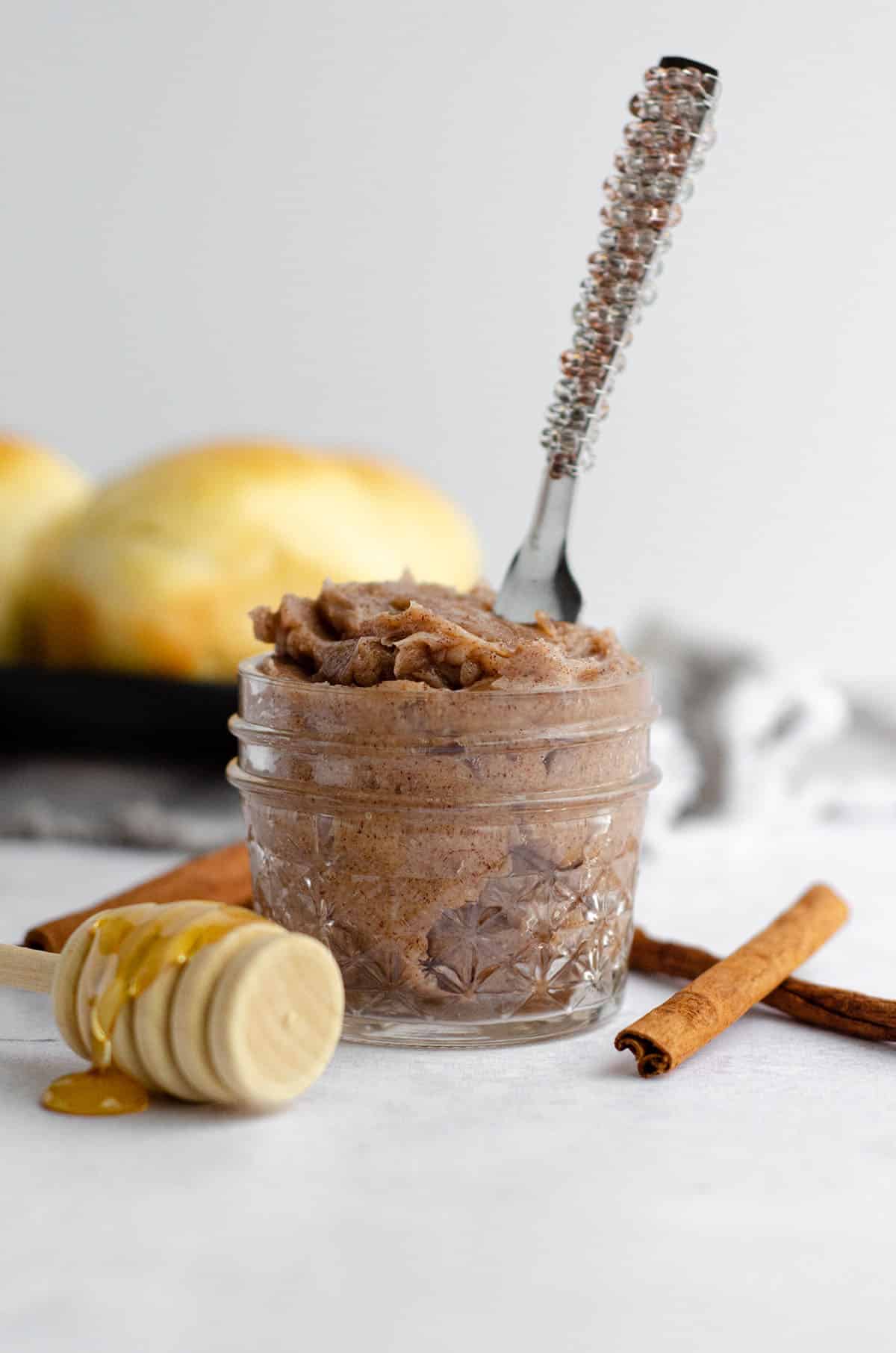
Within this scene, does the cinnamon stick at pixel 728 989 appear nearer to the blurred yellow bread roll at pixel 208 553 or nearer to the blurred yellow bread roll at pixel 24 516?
the blurred yellow bread roll at pixel 208 553

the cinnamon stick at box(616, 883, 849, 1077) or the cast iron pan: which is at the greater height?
the cinnamon stick at box(616, 883, 849, 1077)

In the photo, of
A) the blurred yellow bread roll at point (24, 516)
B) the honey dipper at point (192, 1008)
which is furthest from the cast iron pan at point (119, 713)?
the honey dipper at point (192, 1008)

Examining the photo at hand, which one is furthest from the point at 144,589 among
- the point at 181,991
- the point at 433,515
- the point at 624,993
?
the point at 181,991

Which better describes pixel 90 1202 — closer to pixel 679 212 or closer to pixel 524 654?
pixel 524 654

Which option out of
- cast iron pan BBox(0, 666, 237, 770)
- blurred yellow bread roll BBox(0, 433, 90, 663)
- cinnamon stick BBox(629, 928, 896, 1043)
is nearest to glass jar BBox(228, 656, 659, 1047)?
cinnamon stick BBox(629, 928, 896, 1043)

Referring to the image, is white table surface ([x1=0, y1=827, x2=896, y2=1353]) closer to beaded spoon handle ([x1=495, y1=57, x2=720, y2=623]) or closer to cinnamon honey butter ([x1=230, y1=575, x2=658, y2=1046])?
cinnamon honey butter ([x1=230, y1=575, x2=658, y2=1046])

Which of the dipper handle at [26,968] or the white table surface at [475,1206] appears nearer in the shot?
the white table surface at [475,1206]

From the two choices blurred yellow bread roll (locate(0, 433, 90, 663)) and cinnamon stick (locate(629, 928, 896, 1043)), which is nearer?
cinnamon stick (locate(629, 928, 896, 1043))
